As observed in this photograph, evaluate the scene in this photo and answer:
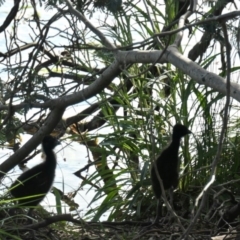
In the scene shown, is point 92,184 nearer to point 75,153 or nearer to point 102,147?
point 102,147

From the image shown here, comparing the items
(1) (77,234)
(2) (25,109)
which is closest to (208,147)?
(1) (77,234)

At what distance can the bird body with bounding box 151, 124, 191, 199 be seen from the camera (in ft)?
15.6

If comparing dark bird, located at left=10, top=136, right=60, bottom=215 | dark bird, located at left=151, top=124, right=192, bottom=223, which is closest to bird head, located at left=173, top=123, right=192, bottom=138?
dark bird, located at left=151, top=124, right=192, bottom=223

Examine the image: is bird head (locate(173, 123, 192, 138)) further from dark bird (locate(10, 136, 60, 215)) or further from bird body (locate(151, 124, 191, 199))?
dark bird (locate(10, 136, 60, 215))

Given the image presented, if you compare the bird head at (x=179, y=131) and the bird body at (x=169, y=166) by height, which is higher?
the bird head at (x=179, y=131)

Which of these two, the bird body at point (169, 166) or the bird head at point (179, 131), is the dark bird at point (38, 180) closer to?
the bird body at point (169, 166)

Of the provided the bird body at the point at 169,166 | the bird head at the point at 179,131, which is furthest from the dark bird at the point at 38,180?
the bird head at the point at 179,131

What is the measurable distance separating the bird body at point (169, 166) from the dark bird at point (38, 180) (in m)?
0.68

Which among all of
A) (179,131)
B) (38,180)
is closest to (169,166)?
(179,131)

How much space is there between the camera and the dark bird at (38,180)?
499 centimetres

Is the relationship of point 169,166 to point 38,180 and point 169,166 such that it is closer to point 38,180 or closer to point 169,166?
point 169,166

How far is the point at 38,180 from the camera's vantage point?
509 cm

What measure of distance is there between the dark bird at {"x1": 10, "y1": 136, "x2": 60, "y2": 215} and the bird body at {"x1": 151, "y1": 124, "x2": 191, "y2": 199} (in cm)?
68

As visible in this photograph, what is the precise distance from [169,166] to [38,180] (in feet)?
2.85
